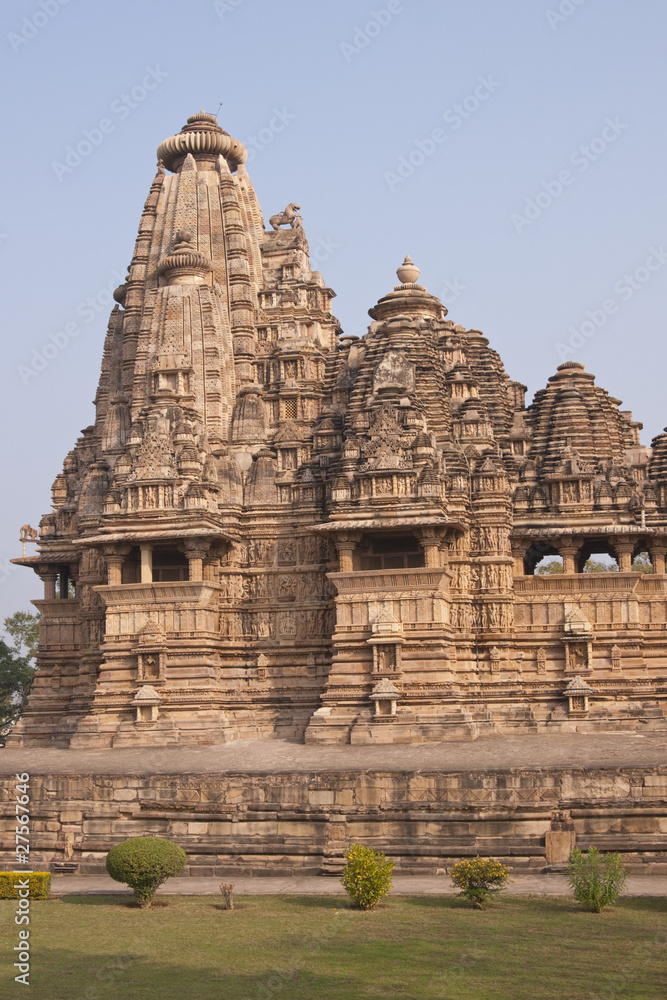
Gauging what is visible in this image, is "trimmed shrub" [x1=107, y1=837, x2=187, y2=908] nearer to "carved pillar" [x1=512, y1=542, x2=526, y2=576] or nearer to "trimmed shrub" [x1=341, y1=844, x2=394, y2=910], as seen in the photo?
"trimmed shrub" [x1=341, y1=844, x2=394, y2=910]

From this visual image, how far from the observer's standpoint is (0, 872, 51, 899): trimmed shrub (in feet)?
65.0

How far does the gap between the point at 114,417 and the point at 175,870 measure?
18.9 meters

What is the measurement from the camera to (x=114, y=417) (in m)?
36.3

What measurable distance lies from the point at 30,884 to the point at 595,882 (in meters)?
8.05

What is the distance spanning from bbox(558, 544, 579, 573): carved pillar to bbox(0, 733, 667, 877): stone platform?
354 inches

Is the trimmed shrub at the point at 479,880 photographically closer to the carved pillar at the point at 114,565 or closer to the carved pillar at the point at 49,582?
the carved pillar at the point at 114,565

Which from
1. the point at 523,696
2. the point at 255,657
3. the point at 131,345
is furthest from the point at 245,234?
the point at 523,696

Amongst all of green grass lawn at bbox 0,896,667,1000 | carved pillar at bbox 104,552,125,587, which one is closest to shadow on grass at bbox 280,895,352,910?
green grass lawn at bbox 0,896,667,1000

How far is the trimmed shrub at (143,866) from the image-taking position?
62.0 ft

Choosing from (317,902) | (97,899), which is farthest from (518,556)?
(97,899)

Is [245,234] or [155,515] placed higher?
[245,234]

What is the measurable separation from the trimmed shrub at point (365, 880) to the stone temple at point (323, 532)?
10.8 metres

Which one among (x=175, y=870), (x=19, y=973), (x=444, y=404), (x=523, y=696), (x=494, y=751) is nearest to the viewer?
(x=19, y=973)

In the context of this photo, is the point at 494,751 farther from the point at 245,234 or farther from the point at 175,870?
the point at 245,234
